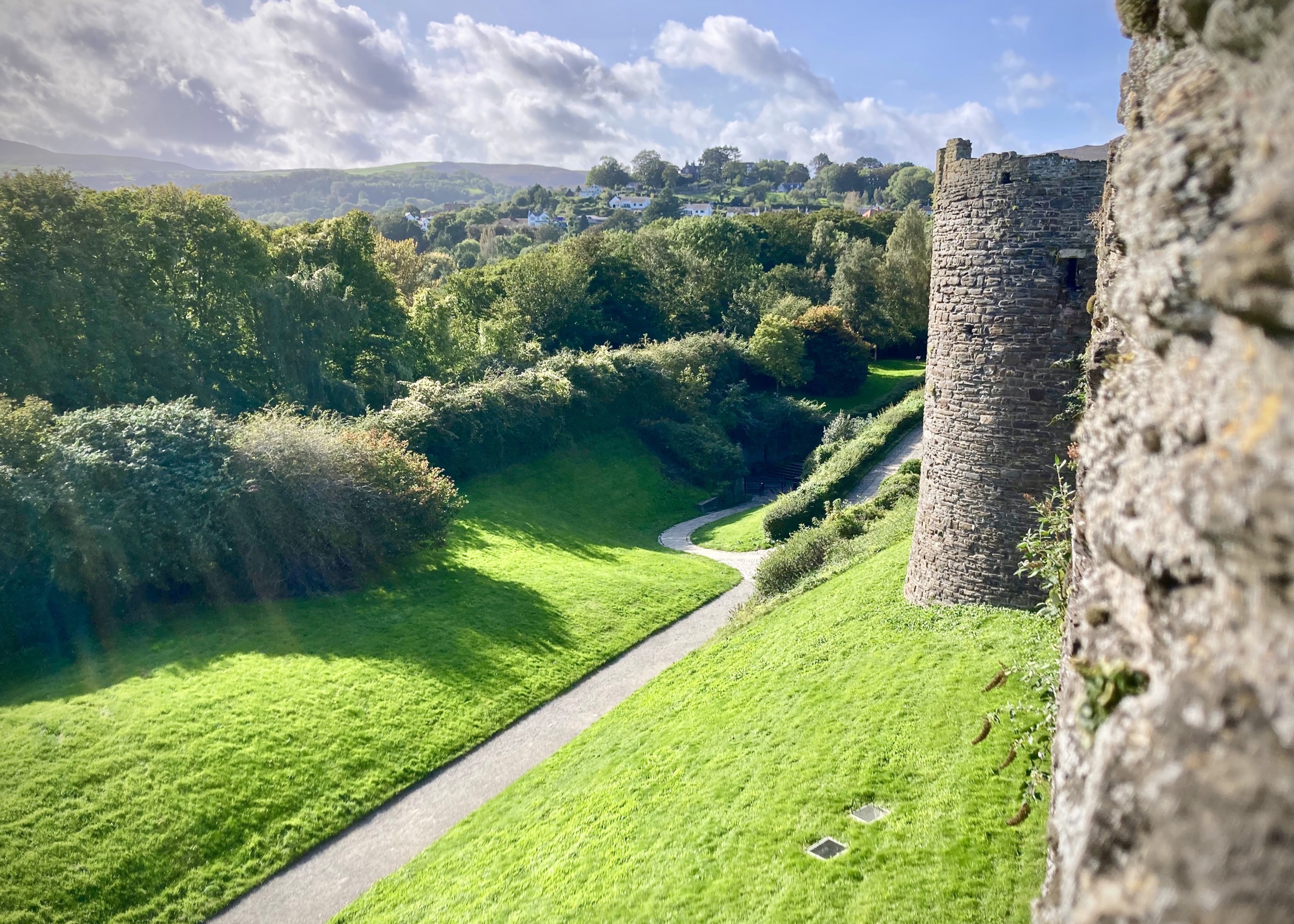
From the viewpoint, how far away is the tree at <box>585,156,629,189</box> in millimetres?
186500

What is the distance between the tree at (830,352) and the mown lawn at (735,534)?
14992 millimetres

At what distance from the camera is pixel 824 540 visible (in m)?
21.0

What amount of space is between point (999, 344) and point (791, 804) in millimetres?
6734

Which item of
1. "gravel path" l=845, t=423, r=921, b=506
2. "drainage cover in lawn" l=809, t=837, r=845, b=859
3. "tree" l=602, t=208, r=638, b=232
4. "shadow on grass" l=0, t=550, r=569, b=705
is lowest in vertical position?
"shadow on grass" l=0, t=550, r=569, b=705

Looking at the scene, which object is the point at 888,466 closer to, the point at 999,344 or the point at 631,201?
the point at 999,344

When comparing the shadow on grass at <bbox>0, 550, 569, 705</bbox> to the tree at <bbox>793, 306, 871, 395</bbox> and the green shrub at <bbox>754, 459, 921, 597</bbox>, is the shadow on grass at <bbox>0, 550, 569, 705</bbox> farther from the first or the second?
the tree at <bbox>793, 306, 871, 395</bbox>

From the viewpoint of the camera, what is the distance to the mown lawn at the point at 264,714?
11.6 metres

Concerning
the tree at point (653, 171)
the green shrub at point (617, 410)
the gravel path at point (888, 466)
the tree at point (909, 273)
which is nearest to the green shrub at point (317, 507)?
the green shrub at point (617, 410)

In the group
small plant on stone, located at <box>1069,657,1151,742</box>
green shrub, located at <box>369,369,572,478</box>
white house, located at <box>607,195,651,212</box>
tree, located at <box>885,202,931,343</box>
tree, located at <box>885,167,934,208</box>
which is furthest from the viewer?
white house, located at <box>607,195,651,212</box>

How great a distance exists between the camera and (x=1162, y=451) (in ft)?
8.90

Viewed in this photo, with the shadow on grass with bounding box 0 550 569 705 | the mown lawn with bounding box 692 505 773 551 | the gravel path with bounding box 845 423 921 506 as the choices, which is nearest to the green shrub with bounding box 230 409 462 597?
the shadow on grass with bounding box 0 550 569 705

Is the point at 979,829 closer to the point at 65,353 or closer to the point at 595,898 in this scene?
the point at 595,898

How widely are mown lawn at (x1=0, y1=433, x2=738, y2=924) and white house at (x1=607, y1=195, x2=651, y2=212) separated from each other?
450ft

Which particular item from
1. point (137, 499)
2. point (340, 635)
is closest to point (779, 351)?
point (340, 635)
